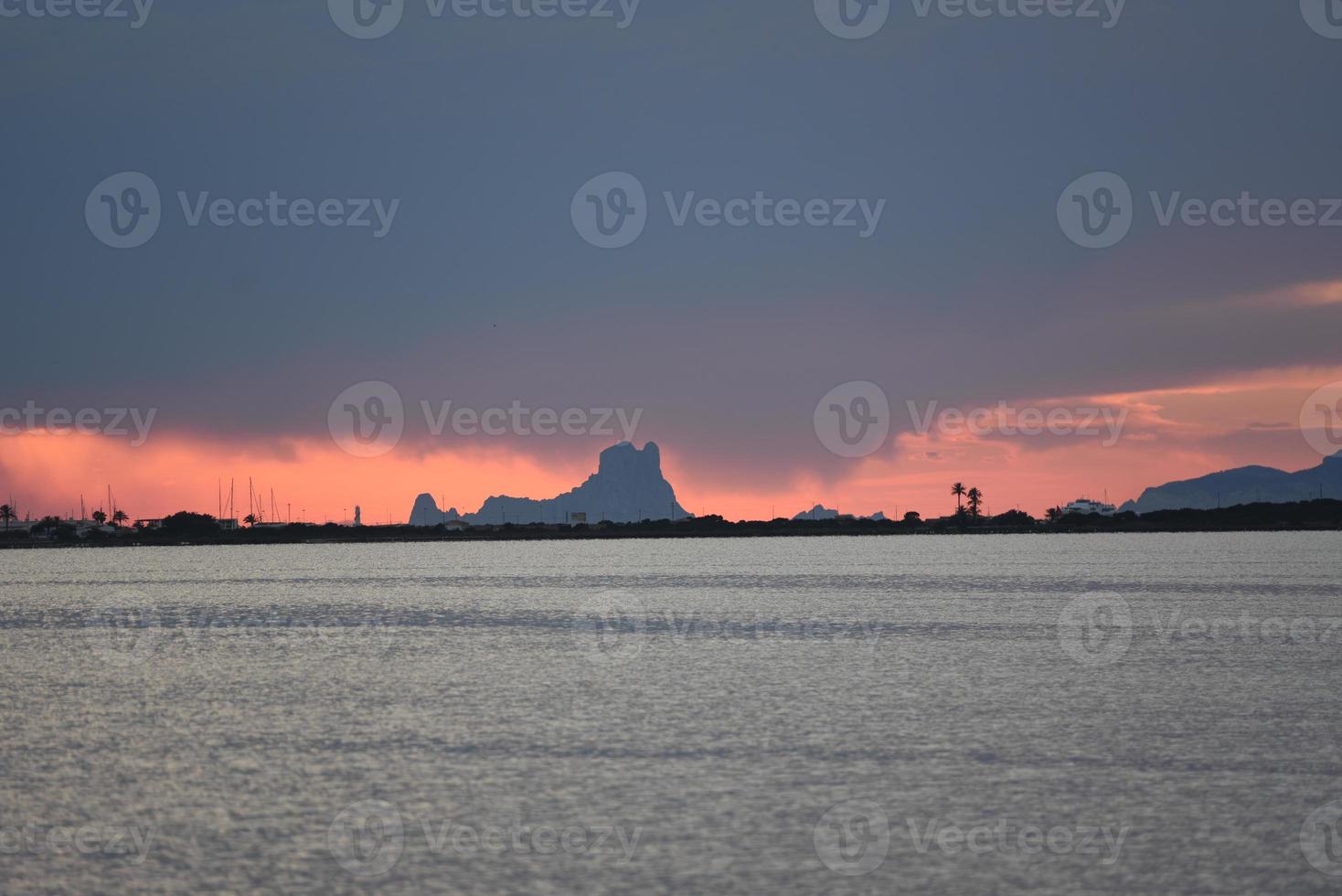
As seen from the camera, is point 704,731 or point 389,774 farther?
point 704,731

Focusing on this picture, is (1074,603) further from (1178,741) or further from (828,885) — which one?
(828,885)

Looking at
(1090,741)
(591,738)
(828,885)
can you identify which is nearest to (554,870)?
(828,885)

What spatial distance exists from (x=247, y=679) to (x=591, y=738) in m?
25.8

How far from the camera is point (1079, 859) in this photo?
25547 millimetres

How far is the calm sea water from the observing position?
25.3 m

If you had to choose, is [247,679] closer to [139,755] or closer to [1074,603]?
[139,755]

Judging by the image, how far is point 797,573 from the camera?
197 meters

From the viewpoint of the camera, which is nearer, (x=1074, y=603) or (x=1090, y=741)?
(x=1090, y=741)

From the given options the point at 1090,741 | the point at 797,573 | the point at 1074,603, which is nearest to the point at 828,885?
the point at 1090,741

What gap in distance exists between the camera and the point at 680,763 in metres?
36.0

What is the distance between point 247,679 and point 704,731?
2807 cm

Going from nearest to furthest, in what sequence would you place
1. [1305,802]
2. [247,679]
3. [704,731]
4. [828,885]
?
[828,885], [1305,802], [704,731], [247,679]

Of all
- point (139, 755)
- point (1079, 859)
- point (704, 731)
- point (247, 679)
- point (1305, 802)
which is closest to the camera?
point (1079, 859)

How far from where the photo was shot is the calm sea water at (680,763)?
2533cm
